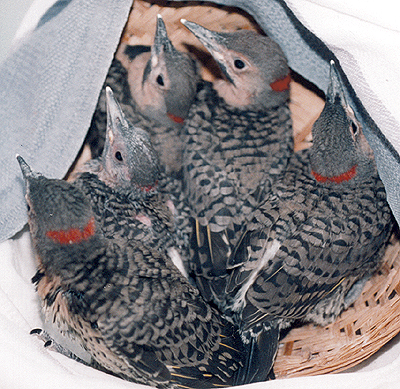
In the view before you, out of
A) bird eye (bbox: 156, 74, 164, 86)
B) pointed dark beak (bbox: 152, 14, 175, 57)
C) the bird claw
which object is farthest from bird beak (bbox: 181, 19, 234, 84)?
the bird claw

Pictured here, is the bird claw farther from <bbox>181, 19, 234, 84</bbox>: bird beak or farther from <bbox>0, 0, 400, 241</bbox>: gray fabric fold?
<bbox>181, 19, 234, 84</bbox>: bird beak

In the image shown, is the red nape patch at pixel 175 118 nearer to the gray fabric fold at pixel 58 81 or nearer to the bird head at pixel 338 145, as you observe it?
the gray fabric fold at pixel 58 81

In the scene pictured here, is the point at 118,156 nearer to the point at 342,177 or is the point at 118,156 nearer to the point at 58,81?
the point at 58,81

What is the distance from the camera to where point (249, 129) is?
2227 millimetres

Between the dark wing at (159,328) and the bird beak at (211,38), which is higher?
the bird beak at (211,38)

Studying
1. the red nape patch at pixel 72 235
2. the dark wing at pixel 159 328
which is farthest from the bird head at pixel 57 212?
the dark wing at pixel 159 328

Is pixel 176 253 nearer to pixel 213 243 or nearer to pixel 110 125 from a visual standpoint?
pixel 213 243

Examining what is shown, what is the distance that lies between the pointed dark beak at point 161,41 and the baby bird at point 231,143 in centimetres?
10

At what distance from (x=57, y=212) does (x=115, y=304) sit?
36cm

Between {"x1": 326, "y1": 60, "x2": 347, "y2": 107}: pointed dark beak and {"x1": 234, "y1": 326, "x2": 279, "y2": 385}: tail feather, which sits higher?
{"x1": 326, "y1": 60, "x2": 347, "y2": 107}: pointed dark beak

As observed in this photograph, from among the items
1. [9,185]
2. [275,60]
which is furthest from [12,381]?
[275,60]

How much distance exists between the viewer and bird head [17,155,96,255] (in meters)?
1.72

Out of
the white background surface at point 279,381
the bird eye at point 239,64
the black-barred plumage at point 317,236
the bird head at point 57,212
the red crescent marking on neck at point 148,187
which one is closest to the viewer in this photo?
the white background surface at point 279,381

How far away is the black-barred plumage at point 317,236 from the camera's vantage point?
189 centimetres
